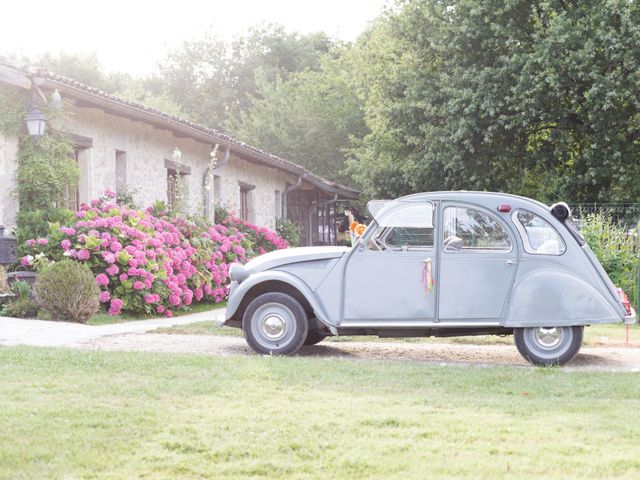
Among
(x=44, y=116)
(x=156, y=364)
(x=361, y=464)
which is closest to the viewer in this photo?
(x=361, y=464)

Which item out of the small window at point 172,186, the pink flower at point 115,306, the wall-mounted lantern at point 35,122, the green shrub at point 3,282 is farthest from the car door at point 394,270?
the small window at point 172,186

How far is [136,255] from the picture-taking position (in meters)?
14.5

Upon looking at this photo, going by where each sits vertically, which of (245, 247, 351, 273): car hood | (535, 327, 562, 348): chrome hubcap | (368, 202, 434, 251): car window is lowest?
(535, 327, 562, 348): chrome hubcap

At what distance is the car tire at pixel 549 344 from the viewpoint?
29.9 feet

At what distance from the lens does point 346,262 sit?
9.42 meters

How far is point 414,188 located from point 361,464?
24360 mm

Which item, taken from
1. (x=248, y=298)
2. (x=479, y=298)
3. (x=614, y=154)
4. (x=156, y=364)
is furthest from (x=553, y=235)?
(x=614, y=154)

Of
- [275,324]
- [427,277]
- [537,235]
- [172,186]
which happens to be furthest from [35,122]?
[537,235]

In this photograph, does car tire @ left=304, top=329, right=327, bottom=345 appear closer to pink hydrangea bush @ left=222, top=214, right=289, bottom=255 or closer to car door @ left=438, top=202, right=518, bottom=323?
car door @ left=438, top=202, right=518, bottom=323

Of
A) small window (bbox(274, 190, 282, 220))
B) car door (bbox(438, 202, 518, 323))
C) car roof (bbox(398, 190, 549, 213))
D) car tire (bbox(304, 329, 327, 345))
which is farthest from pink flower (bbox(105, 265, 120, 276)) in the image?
small window (bbox(274, 190, 282, 220))

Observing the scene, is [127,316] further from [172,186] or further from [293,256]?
[172,186]

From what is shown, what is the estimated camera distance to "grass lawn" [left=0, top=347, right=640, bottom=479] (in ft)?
16.5

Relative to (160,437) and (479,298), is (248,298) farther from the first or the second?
(160,437)

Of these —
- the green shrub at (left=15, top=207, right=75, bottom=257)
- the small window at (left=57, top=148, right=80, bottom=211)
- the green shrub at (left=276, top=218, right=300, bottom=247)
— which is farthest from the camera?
the green shrub at (left=276, top=218, right=300, bottom=247)
